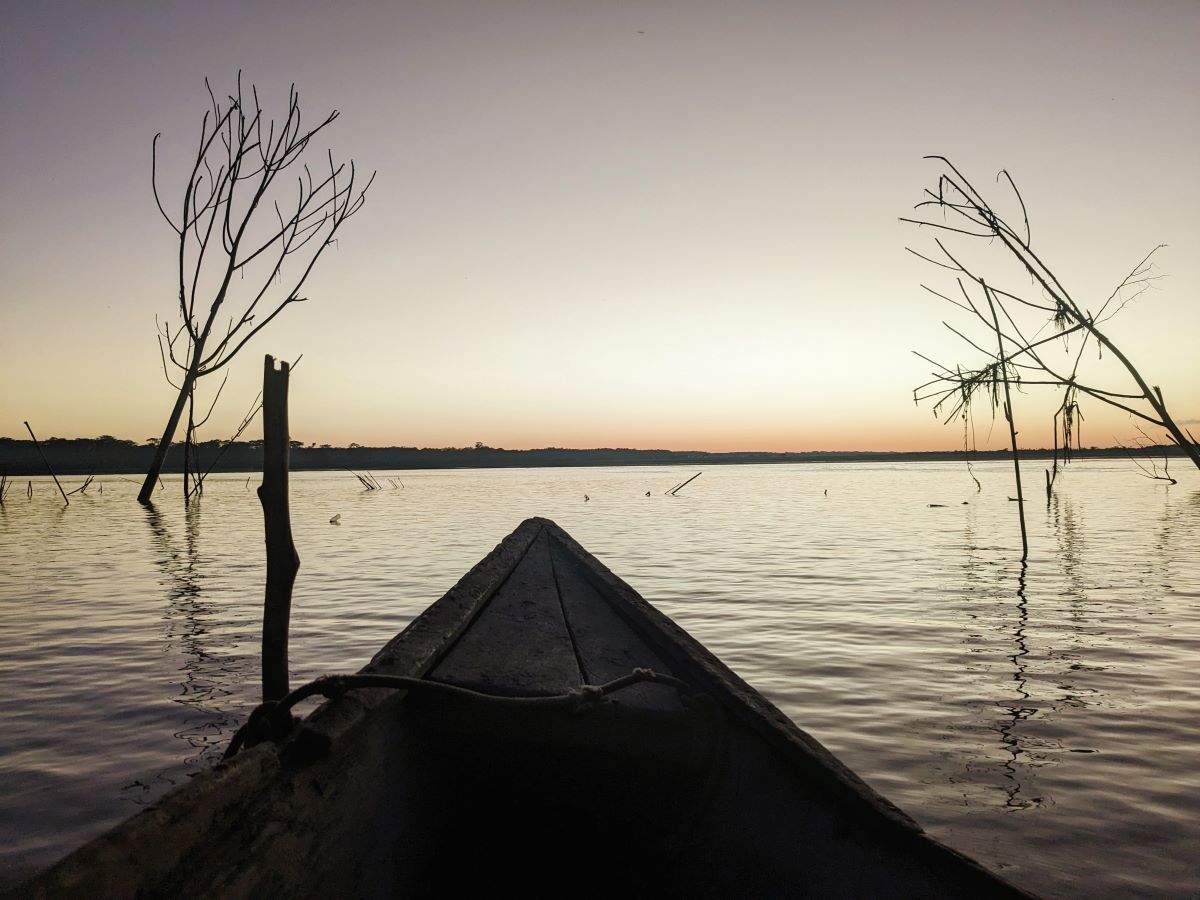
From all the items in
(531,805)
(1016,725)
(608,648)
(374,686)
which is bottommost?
(1016,725)

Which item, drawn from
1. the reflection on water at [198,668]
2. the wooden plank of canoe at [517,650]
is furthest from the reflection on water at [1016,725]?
the reflection on water at [198,668]

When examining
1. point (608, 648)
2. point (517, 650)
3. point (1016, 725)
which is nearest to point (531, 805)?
point (517, 650)

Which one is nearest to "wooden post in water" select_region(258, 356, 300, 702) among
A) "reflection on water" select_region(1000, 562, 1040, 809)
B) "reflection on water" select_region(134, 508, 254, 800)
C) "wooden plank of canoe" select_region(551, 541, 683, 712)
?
"reflection on water" select_region(134, 508, 254, 800)

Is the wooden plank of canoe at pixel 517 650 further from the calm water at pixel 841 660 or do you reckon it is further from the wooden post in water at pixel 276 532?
the calm water at pixel 841 660

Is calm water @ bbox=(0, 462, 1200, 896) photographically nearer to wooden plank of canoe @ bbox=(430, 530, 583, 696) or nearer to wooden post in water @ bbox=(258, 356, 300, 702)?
wooden post in water @ bbox=(258, 356, 300, 702)

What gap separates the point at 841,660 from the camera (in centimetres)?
646

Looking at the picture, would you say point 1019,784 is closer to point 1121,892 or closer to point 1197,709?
point 1121,892

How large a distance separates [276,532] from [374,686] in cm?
142

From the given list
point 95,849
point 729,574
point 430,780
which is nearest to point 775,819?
point 430,780

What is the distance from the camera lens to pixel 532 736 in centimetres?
271

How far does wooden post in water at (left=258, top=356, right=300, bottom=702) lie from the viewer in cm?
350

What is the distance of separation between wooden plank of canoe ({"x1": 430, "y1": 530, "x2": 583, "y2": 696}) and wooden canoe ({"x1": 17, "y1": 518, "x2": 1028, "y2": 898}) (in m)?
0.02

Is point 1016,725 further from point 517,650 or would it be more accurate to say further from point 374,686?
point 374,686

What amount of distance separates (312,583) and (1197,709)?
9899 millimetres
